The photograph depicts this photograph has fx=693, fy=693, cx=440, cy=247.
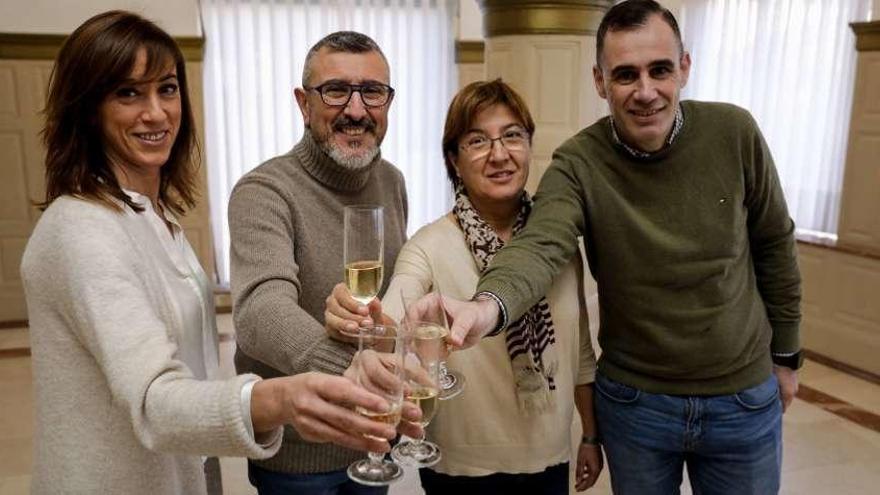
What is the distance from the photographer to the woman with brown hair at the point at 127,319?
948mm

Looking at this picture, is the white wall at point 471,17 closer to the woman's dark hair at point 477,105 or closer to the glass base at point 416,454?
the woman's dark hair at point 477,105

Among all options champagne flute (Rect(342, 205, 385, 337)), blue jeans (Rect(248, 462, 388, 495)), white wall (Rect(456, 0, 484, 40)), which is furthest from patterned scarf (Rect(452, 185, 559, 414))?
white wall (Rect(456, 0, 484, 40))

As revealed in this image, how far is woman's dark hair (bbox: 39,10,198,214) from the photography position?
1.21 meters

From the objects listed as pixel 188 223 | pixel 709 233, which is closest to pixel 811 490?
pixel 709 233

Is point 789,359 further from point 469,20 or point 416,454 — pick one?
point 469,20

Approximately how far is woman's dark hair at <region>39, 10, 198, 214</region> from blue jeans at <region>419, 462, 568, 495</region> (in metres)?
0.91

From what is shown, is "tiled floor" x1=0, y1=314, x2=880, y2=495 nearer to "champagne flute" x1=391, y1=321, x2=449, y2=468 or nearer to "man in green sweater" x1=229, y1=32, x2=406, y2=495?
"man in green sweater" x1=229, y1=32, x2=406, y2=495

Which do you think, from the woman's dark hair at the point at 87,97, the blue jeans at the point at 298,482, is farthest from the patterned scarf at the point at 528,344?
the woman's dark hair at the point at 87,97

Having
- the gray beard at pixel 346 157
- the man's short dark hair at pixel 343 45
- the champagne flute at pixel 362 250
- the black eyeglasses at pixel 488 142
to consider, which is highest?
the man's short dark hair at pixel 343 45

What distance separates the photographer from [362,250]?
1.30m

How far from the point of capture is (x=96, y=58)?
121 cm

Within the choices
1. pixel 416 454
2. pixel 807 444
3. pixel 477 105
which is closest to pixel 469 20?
pixel 807 444

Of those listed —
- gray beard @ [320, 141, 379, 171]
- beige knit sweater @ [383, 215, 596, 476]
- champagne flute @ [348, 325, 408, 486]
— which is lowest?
beige knit sweater @ [383, 215, 596, 476]

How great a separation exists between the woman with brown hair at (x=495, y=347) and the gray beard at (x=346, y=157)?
0.22m
